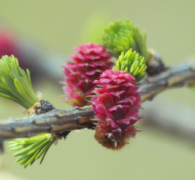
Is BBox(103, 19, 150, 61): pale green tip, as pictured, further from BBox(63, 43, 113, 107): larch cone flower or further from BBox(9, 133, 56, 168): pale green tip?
BBox(9, 133, 56, 168): pale green tip

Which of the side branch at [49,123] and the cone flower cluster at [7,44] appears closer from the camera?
the side branch at [49,123]

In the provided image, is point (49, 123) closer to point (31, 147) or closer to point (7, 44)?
point (31, 147)

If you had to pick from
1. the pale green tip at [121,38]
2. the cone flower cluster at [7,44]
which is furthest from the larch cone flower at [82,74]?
the cone flower cluster at [7,44]

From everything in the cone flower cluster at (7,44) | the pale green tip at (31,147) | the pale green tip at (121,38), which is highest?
the cone flower cluster at (7,44)

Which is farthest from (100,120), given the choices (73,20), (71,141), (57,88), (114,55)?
(73,20)

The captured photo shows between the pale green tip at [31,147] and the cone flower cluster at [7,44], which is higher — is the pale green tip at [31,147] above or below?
below

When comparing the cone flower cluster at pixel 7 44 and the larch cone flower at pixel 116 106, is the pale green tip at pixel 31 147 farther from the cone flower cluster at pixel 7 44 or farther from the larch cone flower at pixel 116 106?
the cone flower cluster at pixel 7 44

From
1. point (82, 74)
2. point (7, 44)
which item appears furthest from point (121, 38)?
point (7, 44)
